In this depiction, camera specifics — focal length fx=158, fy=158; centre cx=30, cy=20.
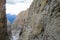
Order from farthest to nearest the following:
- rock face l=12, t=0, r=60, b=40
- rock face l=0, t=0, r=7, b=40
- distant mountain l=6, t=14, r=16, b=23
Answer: distant mountain l=6, t=14, r=16, b=23 < rock face l=0, t=0, r=7, b=40 < rock face l=12, t=0, r=60, b=40

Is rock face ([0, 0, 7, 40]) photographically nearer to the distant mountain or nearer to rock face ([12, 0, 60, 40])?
the distant mountain

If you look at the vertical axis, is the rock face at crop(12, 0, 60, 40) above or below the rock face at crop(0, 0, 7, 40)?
above

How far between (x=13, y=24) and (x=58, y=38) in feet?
11.8

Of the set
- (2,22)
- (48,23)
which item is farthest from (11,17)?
(48,23)

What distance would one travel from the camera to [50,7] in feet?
4.98

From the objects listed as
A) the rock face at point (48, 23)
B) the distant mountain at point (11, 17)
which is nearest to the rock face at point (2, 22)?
the distant mountain at point (11, 17)

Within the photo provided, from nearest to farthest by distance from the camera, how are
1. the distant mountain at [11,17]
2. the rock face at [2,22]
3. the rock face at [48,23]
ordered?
1. the rock face at [48,23]
2. the rock face at [2,22]
3. the distant mountain at [11,17]

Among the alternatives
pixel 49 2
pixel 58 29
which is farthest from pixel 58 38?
pixel 49 2

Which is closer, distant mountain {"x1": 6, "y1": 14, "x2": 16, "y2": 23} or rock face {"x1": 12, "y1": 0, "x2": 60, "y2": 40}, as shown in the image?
rock face {"x1": 12, "y1": 0, "x2": 60, "y2": 40}

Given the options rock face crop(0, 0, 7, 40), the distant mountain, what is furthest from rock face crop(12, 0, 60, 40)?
the distant mountain

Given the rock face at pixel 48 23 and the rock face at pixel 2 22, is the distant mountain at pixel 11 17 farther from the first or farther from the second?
the rock face at pixel 48 23

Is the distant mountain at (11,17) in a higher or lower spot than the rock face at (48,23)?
lower

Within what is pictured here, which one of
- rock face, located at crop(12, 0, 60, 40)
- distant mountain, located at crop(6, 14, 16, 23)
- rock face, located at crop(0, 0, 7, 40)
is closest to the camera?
rock face, located at crop(12, 0, 60, 40)

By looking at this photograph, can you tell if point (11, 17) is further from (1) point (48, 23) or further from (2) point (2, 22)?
(1) point (48, 23)
